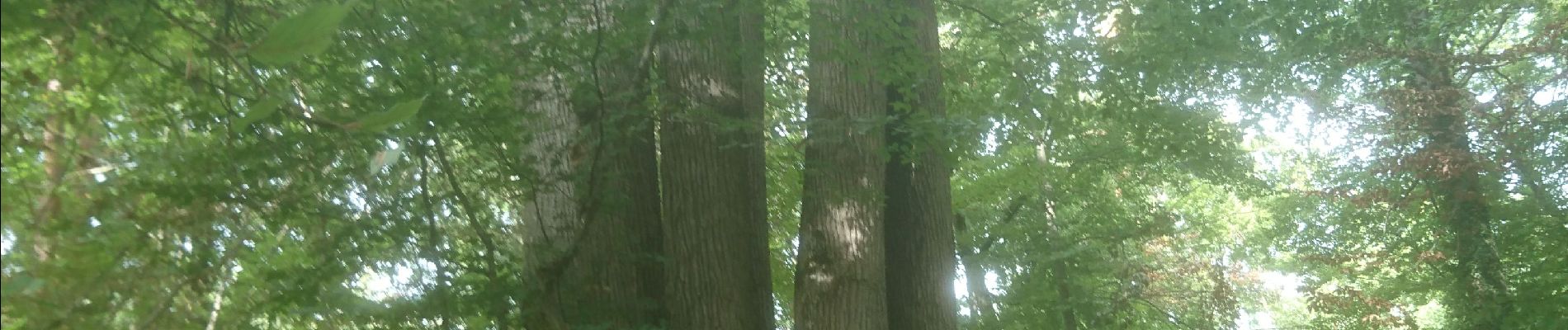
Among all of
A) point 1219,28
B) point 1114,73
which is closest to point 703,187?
point 1114,73

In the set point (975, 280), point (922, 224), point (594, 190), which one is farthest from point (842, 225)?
point (975, 280)

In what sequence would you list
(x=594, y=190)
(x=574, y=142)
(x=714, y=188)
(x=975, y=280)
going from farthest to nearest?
(x=975, y=280) → (x=714, y=188) → (x=574, y=142) → (x=594, y=190)

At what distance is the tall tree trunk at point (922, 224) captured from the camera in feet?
17.8

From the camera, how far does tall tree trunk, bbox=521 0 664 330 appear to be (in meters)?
4.02

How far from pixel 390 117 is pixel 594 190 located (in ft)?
10.2

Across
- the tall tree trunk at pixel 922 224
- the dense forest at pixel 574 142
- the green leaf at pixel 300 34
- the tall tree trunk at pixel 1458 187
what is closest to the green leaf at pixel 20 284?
the dense forest at pixel 574 142

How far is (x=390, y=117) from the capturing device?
43.1 inches

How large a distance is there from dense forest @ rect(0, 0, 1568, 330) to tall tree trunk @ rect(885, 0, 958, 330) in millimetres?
15

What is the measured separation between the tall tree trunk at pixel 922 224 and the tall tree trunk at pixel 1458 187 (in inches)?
234

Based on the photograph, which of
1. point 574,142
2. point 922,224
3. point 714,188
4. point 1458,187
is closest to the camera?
point 574,142

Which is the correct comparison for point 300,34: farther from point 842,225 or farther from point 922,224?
point 922,224

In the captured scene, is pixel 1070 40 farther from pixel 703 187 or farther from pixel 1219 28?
pixel 703 187

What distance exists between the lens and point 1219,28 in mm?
5699

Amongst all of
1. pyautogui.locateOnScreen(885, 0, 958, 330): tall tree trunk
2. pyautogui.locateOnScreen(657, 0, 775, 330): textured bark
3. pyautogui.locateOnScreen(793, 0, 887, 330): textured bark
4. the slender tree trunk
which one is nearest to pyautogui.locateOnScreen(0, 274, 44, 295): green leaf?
pyautogui.locateOnScreen(657, 0, 775, 330): textured bark
